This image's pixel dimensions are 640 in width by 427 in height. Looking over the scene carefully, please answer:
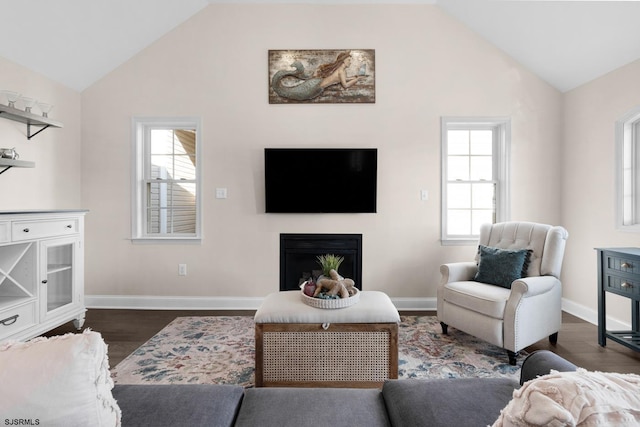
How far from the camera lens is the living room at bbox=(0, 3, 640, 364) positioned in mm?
3646

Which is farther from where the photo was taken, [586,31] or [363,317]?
[586,31]

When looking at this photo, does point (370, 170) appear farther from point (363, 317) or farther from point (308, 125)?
point (363, 317)

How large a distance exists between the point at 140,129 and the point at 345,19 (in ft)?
8.65

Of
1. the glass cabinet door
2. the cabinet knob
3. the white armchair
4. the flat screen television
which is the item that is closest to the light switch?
the flat screen television

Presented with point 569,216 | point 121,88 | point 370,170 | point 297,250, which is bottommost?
point 297,250

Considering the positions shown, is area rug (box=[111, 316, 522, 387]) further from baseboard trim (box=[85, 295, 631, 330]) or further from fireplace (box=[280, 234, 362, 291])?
fireplace (box=[280, 234, 362, 291])

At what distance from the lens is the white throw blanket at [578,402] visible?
487 mm

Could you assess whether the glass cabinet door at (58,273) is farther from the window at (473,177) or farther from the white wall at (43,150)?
the window at (473,177)

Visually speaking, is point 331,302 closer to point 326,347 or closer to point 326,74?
point 326,347

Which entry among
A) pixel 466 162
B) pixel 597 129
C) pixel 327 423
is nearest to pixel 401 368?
pixel 327 423

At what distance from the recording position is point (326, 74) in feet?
12.0

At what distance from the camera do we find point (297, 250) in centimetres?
369

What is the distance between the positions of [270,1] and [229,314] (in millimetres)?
3454

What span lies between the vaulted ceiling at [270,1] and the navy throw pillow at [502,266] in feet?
6.42
